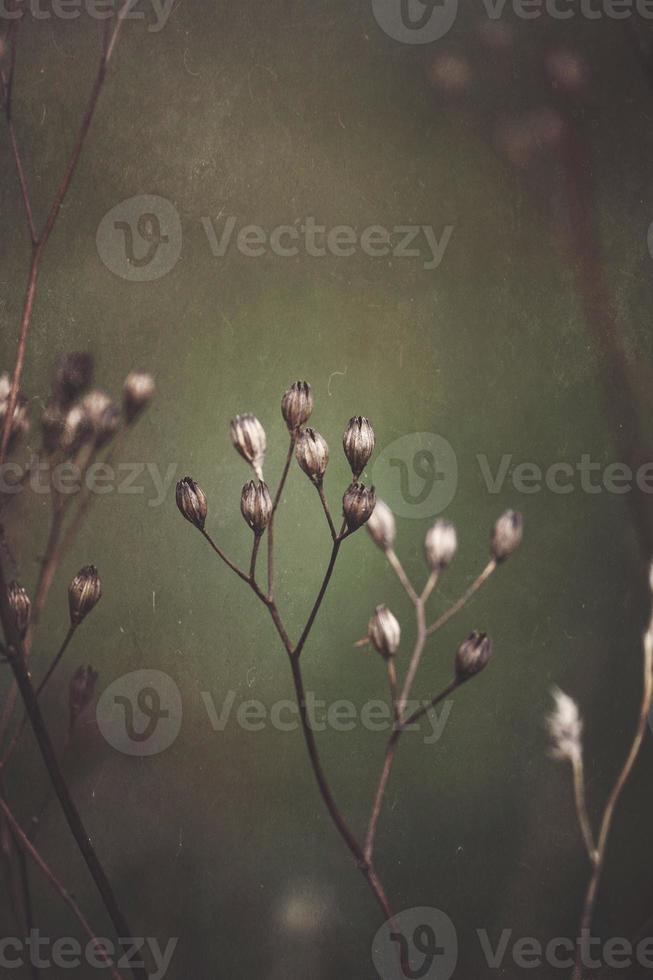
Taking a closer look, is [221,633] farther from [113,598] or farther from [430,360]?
[430,360]

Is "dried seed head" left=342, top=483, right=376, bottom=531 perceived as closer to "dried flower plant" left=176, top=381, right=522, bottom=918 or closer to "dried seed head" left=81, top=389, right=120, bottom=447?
"dried flower plant" left=176, top=381, right=522, bottom=918

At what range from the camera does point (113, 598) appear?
0.98 meters

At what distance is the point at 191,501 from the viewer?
0.88 meters

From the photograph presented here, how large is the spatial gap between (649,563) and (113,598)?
615mm

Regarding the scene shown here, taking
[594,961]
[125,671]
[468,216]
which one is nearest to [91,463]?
[125,671]
